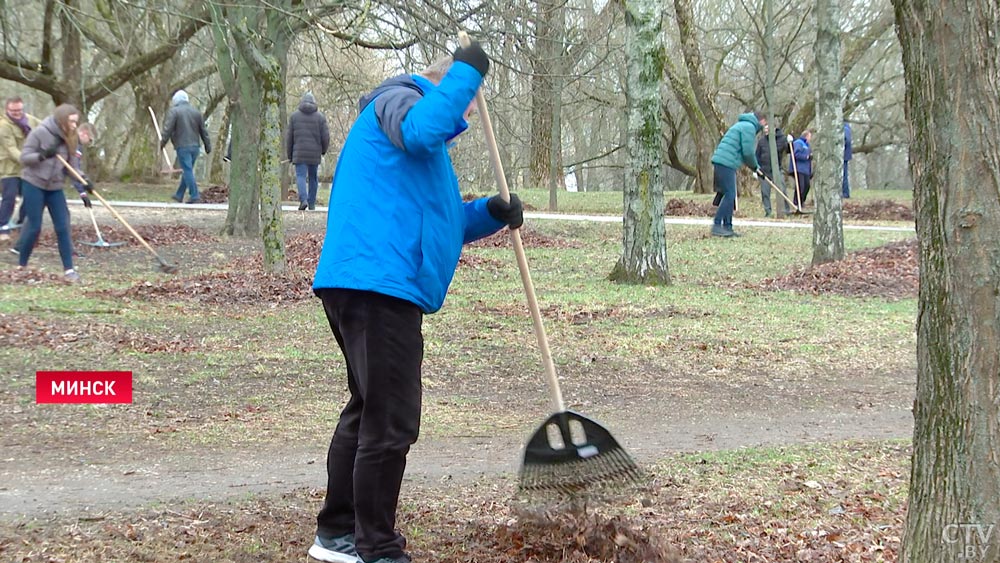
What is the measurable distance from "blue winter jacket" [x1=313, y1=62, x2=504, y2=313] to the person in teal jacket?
43.2ft

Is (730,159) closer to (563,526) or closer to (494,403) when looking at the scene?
(494,403)

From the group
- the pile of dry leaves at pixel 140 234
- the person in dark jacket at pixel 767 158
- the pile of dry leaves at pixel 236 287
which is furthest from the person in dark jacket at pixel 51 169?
the person in dark jacket at pixel 767 158

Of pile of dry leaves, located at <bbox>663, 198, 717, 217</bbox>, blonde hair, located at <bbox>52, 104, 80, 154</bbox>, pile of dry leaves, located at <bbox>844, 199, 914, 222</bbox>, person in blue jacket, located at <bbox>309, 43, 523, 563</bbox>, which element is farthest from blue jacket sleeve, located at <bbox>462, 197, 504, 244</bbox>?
pile of dry leaves, located at <bbox>844, 199, 914, 222</bbox>

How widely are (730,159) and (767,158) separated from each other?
15.2 ft

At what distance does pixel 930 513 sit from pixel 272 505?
9.21 feet

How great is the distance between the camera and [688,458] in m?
5.61

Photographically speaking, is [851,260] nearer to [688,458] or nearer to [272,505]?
[688,458]

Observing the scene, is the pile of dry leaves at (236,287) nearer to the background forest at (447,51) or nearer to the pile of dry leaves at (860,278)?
the background forest at (447,51)

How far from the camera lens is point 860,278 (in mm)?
12320

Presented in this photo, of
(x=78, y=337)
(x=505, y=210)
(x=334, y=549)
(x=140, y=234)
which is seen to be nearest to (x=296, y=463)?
(x=334, y=549)

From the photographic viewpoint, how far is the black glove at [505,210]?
3.94 meters

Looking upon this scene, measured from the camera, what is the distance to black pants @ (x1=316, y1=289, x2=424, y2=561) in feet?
11.4

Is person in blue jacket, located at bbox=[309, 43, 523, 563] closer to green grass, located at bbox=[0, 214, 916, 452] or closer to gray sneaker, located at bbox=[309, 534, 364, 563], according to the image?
gray sneaker, located at bbox=[309, 534, 364, 563]

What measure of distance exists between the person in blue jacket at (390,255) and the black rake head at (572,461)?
0.63 meters
